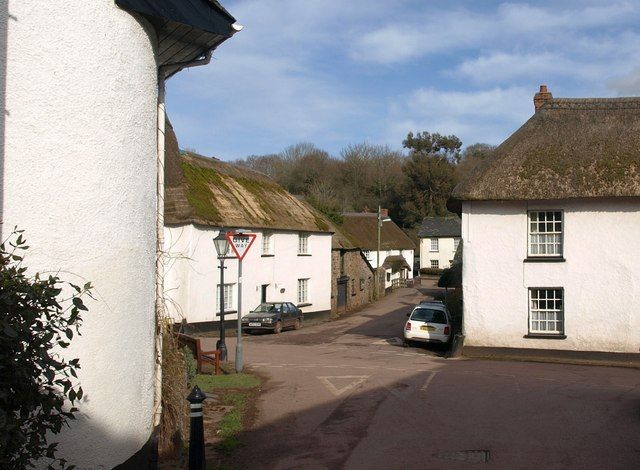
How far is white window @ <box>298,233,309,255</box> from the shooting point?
38.9 m

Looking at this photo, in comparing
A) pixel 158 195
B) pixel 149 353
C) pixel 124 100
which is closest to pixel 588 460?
pixel 149 353

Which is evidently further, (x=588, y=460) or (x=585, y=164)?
(x=585, y=164)

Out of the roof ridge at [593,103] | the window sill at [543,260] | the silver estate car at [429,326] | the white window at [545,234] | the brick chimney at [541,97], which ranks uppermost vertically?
the brick chimney at [541,97]

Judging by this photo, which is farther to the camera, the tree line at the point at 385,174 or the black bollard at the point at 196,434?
the tree line at the point at 385,174

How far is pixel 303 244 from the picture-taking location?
1554 inches

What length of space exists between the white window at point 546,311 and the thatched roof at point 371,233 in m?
41.3

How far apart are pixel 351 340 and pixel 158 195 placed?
69.9ft

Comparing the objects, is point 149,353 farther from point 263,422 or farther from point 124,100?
point 263,422

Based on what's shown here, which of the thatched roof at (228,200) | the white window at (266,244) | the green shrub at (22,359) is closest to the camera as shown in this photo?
the green shrub at (22,359)

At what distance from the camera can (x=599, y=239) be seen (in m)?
19.8

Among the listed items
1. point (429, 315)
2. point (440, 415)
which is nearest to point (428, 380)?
point (440, 415)

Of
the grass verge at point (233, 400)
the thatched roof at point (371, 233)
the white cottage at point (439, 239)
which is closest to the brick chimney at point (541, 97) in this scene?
the grass verge at point (233, 400)

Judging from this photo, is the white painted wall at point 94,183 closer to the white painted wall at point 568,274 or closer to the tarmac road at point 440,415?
the tarmac road at point 440,415

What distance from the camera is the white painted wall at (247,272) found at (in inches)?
1131
